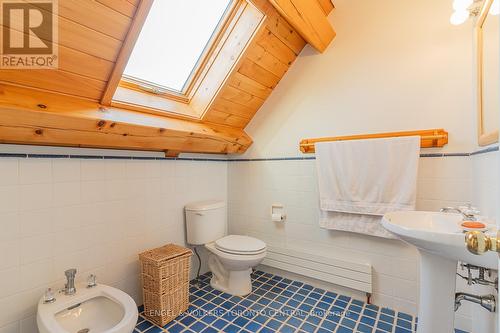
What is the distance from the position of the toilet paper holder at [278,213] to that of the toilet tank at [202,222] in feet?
1.62

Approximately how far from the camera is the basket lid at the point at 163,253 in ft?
5.81

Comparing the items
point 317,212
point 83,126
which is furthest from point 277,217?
point 83,126

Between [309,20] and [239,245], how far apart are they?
5.56 ft

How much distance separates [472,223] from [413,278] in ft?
3.28

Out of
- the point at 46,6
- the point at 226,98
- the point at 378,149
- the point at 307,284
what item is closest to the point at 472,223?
the point at 378,149

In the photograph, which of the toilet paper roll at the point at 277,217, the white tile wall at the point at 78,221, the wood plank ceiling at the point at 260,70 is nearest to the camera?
the white tile wall at the point at 78,221

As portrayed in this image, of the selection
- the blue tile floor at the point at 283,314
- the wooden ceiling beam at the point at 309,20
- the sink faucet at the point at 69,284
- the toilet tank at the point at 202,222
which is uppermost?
the wooden ceiling beam at the point at 309,20

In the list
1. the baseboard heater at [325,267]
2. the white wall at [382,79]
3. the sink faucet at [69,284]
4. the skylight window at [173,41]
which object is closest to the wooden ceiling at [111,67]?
the white wall at [382,79]

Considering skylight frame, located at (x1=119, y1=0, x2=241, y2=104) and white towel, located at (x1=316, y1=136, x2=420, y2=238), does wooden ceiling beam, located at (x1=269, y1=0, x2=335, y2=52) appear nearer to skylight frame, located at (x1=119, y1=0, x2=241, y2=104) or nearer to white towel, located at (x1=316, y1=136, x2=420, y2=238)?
skylight frame, located at (x1=119, y1=0, x2=241, y2=104)

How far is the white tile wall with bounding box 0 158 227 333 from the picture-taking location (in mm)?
1366

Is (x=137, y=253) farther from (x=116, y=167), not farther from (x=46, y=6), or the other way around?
(x=46, y=6)

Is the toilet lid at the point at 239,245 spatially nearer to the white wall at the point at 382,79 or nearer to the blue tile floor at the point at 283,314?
the blue tile floor at the point at 283,314

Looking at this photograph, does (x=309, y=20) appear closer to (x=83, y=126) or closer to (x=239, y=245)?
(x=83, y=126)

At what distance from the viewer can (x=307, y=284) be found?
2.27 meters
